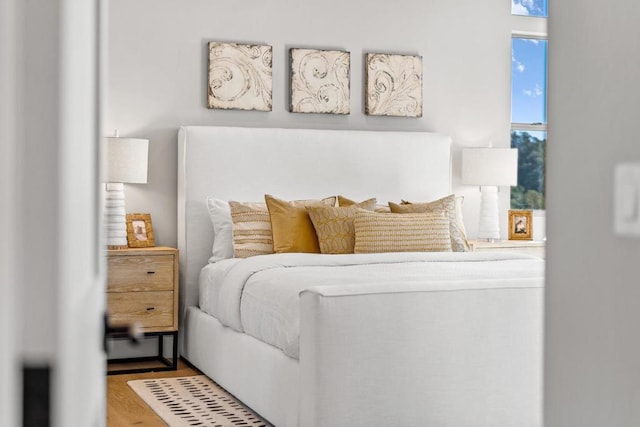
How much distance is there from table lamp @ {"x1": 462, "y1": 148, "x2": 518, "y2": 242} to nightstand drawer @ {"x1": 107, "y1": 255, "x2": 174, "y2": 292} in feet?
7.43

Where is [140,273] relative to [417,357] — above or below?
above

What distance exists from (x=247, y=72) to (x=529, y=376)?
123 inches

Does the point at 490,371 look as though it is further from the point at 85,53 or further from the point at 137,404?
the point at 85,53

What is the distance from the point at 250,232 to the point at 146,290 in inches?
27.3

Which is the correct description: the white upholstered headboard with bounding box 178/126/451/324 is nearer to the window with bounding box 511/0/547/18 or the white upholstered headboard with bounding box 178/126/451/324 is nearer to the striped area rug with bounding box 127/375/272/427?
the striped area rug with bounding box 127/375/272/427

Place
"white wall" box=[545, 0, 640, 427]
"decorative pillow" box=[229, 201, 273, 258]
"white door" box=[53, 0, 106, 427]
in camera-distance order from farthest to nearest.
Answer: "decorative pillow" box=[229, 201, 273, 258] → "white wall" box=[545, 0, 640, 427] → "white door" box=[53, 0, 106, 427]

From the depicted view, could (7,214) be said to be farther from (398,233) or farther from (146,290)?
(146,290)

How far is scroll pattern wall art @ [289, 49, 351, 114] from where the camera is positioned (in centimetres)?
600

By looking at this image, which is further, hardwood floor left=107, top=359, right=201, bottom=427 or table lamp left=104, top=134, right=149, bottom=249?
table lamp left=104, top=134, right=149, bottom=249

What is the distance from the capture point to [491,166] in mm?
6227

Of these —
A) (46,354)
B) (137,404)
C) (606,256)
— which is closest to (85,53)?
(46,354)

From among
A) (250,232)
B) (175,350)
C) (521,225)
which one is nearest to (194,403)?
(175,350)

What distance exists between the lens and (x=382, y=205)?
19.4 ft

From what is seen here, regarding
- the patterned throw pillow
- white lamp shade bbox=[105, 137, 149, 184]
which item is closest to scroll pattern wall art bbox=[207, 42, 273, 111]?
white lamp shade bbox=[105, 137, 149, 184]
